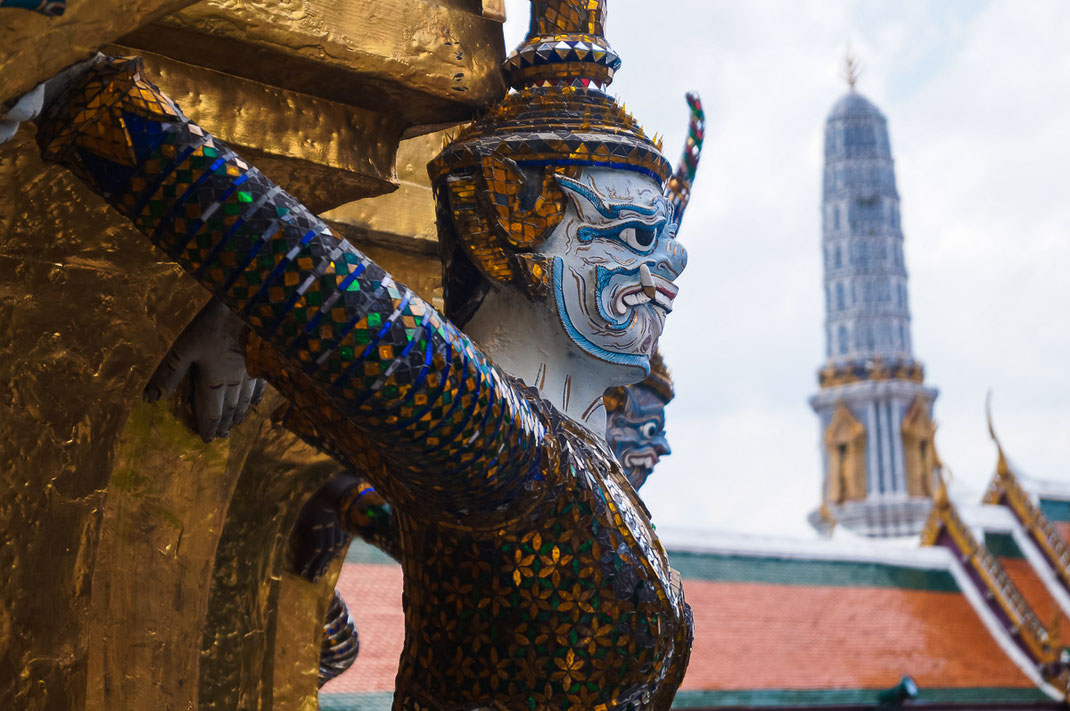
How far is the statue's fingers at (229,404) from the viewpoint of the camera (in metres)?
2.20

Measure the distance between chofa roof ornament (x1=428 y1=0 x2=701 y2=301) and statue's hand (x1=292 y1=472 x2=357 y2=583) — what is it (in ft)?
1.99

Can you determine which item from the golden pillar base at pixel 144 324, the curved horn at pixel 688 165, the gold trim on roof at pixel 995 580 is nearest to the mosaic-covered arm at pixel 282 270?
the golden pillar base at pixel 144 324

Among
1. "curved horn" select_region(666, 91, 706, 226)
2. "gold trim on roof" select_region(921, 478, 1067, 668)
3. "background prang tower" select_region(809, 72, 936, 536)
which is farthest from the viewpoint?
"background prang tower" select_region(809, 72, 936, 536)

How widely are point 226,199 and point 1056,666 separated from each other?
11.5 m

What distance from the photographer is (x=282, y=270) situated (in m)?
1.63

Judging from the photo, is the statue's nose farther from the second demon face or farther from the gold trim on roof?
the gold trim on roof

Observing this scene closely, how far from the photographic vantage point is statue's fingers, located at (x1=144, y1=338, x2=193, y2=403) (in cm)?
211

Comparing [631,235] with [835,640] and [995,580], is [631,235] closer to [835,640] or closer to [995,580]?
[835,640]

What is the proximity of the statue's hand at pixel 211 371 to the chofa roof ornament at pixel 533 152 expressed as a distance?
335 mm

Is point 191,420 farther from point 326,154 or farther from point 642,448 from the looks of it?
point 642,448

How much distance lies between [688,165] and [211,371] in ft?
2.99

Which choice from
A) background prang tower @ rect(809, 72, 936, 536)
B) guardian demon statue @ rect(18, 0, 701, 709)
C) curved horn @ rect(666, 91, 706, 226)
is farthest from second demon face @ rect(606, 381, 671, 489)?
background prang tower @ rect(809, 72, 936, 536)

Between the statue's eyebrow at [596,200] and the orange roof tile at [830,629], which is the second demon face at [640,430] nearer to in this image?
the statue's eyebrow at [596,200]

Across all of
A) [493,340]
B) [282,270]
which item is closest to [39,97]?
[282,270]
